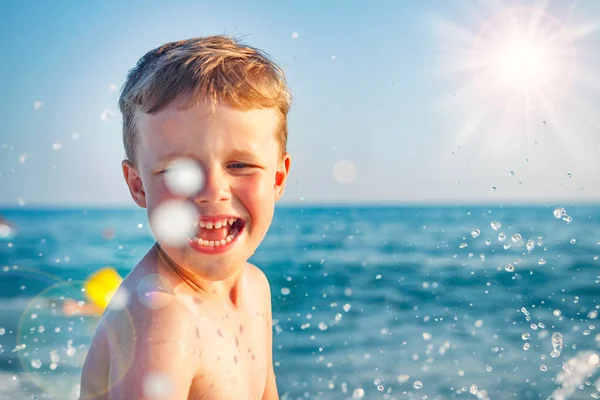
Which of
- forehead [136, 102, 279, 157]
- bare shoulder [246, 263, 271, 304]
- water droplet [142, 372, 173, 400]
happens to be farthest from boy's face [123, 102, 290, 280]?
bare shoulder [246, 263, 271, 304]

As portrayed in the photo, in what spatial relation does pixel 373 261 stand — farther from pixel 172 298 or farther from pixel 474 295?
pixel 172 298

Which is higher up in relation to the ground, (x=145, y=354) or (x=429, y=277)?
(x=429, y=277)

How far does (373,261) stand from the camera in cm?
1856

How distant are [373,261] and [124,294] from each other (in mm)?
16763

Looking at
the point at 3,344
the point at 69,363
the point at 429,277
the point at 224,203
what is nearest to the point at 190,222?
the point at 224,203

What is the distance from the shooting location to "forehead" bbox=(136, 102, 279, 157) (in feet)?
6.46

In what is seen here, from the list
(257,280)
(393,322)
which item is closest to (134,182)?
(257,280)

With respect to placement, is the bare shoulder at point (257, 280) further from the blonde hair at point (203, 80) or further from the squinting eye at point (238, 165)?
the squinting eye at point (238, 165)

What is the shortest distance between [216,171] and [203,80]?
0.28m

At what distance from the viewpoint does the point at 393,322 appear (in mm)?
9508

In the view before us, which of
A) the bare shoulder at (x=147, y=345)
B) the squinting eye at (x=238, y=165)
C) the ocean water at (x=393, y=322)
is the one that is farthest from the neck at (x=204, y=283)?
the ocean water at (x=393, y=322)

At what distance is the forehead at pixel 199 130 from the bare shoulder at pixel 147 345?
16.7 inches

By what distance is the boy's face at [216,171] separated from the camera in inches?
77.7

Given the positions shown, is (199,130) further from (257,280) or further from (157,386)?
(257,280)
